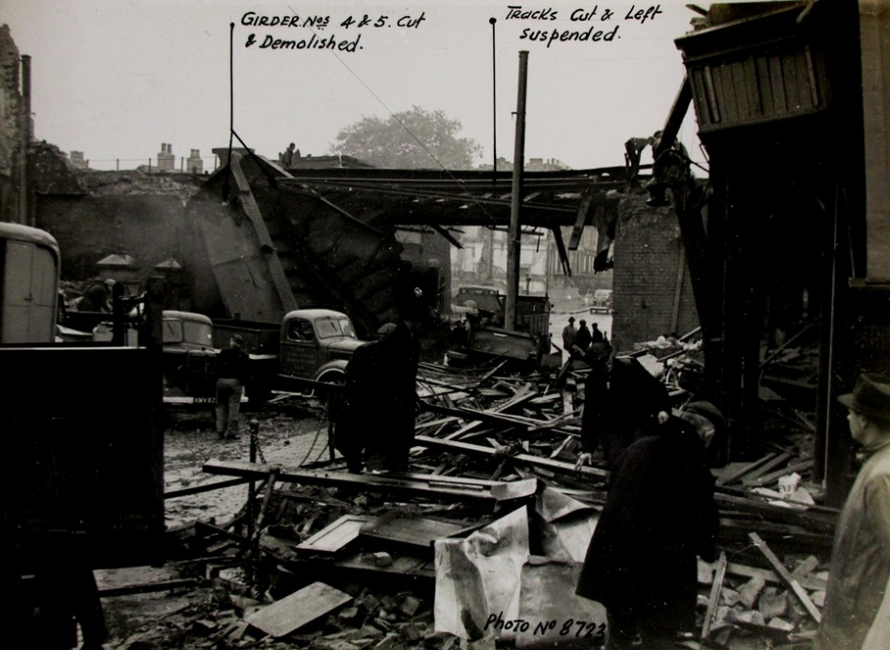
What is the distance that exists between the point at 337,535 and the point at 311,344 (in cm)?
867

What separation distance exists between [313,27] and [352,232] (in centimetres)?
1805

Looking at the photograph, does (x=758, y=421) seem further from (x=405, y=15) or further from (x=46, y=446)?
(x=46, y=446)

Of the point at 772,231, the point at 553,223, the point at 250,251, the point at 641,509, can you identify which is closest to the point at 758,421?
the point at 772,231

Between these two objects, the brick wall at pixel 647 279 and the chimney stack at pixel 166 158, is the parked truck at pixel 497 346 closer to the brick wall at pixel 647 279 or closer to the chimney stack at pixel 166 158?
the brick wall at pixel 647 279

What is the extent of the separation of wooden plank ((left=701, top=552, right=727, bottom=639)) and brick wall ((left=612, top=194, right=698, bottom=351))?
1180cm

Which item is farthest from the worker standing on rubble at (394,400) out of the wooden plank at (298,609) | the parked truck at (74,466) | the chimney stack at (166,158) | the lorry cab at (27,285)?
the chimney stack at (166,158)

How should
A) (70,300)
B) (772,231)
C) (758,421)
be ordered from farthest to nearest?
(70,300)
(772,231)
(758,421)

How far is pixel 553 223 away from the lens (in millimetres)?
20516

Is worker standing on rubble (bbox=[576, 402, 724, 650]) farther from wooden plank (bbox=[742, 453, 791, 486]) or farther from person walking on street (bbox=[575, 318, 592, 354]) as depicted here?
person walking on street (bbox=[575, 318, 592, 354])

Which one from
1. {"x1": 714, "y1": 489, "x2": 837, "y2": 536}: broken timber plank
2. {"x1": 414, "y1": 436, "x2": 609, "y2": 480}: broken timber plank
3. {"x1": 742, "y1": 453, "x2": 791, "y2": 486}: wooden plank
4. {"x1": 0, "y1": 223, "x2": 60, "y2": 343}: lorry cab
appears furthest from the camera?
{"x1": 0, "y1": 223, "x2": 60, "y2": 343}: lorry cab

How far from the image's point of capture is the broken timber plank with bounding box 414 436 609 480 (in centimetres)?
630

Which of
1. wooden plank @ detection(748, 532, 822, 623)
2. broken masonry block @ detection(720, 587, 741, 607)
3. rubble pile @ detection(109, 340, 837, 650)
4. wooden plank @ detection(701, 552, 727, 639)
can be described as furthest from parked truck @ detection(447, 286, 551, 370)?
broken masonry block @ detection(720, 587, 741, 607)

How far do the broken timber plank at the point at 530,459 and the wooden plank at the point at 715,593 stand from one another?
1430 millimetres

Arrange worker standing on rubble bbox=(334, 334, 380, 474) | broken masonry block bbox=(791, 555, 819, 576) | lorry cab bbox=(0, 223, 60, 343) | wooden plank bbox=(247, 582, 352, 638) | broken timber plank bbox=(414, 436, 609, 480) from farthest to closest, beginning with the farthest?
lorry cab bbox=(0, 223, 60, 343)
worker standing on rubble bbox=(334, 334, 380, 474)
broken timber plank bbox=(414, 436, 609, 480)
broken masonry block bbox=(791, 555, 819, 576)
wooden plank bbox=(247, 582, 352, 638)
